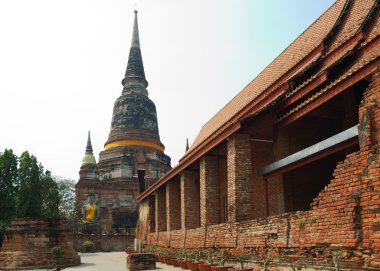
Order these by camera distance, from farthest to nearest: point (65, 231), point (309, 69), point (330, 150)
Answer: point (65, 231) < point (309, 69) < point (330, 150)

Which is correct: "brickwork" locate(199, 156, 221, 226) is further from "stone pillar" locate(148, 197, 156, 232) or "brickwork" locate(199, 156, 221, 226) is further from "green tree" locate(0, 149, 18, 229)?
"green tree" locate(0, 149, 18, 229)

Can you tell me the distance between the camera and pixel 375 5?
10.2 metres

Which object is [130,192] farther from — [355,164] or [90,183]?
[355,164]

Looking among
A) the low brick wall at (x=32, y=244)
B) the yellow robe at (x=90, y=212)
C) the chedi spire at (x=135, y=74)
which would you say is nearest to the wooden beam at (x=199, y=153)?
the low brick wall at (x=32, y=244)

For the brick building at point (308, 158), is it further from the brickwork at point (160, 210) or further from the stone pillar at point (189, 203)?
the brickwork at point (160, 210)

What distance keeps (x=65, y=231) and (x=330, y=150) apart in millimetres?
11007

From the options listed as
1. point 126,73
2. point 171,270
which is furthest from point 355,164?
point 126,73

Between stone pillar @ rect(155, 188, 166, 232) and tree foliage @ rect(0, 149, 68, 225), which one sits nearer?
tree foliage @ rect(0, 149, 68, 225)

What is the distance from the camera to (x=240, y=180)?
34.1ft

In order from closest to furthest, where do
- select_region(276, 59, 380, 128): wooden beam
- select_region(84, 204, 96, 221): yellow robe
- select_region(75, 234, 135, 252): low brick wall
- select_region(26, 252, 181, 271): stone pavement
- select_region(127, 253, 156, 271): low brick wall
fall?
select_region(276, 59, 380, 128): wooden beam, select_region(127, 253, 156, 271): low brick wall, select_region(26, 252, 181, 271): stone pavement, select_region(75, 234, 135, 252): low brick wall, select_region(84, 204, 96, 221): yellow robe

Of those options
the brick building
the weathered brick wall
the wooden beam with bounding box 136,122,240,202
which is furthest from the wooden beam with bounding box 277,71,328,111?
the weathered brick wall

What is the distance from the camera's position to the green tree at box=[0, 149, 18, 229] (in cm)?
1894

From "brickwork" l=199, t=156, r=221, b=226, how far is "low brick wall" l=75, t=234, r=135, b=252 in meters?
17.4

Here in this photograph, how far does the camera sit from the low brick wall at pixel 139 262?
1180 centimetres
